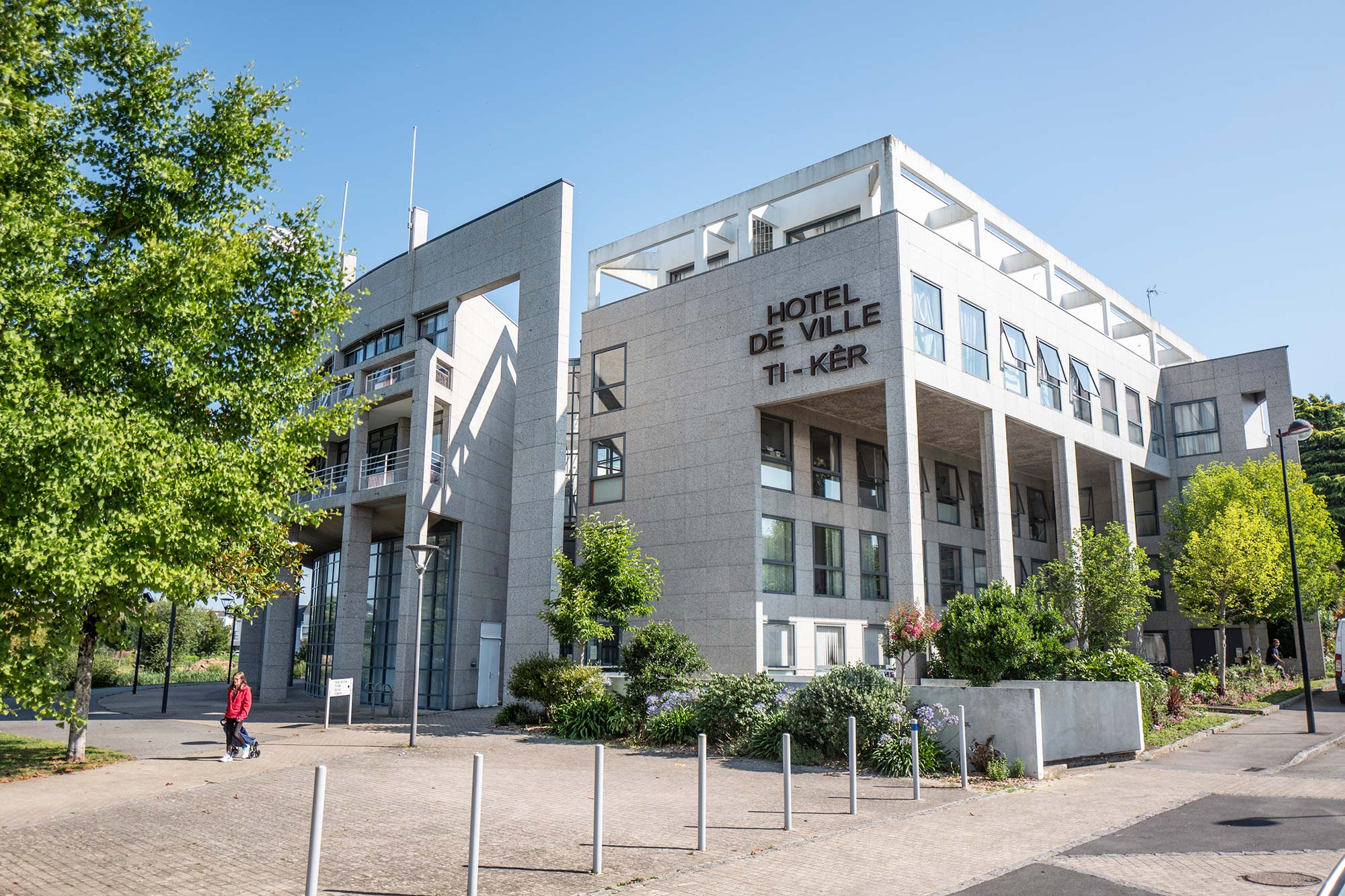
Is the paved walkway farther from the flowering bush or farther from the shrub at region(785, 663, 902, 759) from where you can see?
the flowering bush

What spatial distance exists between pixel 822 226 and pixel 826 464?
7.93 meters

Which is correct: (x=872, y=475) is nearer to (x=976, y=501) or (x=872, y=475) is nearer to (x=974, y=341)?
(x=974, y=341)

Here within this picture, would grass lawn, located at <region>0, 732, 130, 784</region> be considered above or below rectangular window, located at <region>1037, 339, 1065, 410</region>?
below

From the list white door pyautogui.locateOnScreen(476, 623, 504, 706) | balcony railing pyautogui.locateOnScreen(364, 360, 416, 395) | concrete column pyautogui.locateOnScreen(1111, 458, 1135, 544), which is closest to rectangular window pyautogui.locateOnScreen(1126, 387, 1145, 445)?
concrete column pyautogui.locateOnScreen(1111, 458, 1135, 544)

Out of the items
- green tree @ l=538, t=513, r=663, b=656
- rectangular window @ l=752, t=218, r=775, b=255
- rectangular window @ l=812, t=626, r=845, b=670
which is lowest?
rectangular window @ l=812, t=626, r=845, b=670

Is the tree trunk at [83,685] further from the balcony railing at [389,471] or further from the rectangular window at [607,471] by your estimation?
the rectangular window at [607,471]

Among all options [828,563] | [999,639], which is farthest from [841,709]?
[828,563]

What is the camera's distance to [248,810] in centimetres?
1123

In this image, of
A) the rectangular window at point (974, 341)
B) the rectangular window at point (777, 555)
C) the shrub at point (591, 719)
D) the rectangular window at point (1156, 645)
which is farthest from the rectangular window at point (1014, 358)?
the rectangular window at point (1156, 645)

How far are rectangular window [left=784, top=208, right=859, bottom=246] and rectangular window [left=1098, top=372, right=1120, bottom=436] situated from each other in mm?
11395

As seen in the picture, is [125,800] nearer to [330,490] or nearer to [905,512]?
[905,512]

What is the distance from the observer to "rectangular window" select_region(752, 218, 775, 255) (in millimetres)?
30359

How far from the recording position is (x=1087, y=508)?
38.2 m

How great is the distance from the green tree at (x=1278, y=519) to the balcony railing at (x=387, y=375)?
2574 cm
